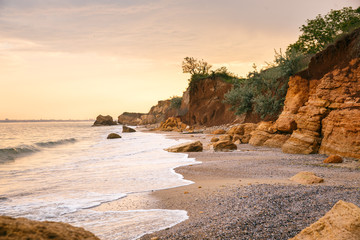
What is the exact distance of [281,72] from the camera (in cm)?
2062

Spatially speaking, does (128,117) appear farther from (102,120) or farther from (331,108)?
(331,108)

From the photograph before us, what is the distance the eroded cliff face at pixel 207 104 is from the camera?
127 ft

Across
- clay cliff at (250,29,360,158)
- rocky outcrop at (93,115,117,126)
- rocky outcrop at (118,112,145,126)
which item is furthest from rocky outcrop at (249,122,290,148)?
rocky outcrop at (118,112,145,126)

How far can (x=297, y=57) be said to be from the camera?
64.3ft

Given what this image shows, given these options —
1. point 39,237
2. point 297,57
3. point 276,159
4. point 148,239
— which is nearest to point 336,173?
point 276,159

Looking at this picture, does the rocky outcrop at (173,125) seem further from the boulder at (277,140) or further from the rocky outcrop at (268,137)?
the boulder at (277,140)

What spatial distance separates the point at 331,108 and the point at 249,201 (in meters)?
9.26

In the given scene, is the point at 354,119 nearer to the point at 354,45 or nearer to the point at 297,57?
the point at 354,45

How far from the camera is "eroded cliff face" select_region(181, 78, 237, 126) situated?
1519 inches

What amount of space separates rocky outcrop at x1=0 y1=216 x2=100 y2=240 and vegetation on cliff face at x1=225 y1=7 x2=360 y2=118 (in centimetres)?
1638

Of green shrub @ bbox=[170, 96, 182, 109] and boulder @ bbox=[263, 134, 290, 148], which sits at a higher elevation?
green shrub @ bbox=[170, 96, 182, 109]

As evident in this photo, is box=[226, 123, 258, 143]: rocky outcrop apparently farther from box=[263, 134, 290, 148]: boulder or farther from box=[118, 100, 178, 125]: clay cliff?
box=[118, 100, 178, 125]: clay cliff

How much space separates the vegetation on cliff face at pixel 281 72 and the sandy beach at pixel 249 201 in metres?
10.8

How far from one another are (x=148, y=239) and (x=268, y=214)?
6.37 ft
